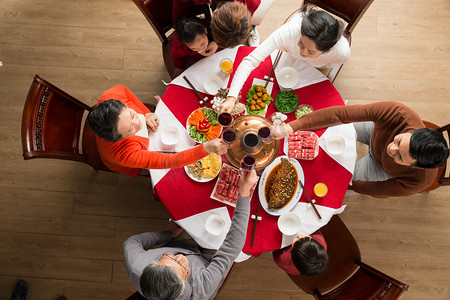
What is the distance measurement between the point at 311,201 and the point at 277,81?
83cm

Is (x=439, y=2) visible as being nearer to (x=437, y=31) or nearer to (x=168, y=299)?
(x=437, y=31)

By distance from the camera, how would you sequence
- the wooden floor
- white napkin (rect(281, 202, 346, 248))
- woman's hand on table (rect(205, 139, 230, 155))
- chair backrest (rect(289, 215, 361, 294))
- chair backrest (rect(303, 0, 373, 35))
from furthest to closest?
1. the wooden floor
2. chair backrest (rect(289, 215, 361, 294))
3. chair backrest (rect(303, 0, 373, 35))
4. white napkin (rect(281, 202, 346, 248))
5. woman's hand on table (rect(205, 139, 230, 155))

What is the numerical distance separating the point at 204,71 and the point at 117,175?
1484 millimetres

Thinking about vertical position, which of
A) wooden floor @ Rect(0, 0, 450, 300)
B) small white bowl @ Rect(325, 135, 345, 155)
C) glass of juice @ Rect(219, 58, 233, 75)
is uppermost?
glass of juice @ Rect(219, 58, 233, 75)

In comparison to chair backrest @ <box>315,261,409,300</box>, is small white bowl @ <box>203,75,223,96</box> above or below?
above

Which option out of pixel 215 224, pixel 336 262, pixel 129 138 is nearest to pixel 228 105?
pixel 129 138

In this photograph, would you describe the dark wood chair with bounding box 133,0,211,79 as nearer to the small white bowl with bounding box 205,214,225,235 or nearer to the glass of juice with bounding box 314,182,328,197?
the small white bowl with bounding box 205,214,225,235

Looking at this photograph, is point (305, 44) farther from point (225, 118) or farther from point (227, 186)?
point (227, 186)

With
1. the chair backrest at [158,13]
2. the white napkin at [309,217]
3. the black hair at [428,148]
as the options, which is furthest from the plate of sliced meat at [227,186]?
the chair backrest at [158,13]

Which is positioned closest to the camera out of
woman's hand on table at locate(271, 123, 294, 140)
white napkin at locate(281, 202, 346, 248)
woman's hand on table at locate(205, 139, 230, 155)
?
woman's hand on table at locate(205, 139, 230, 155)

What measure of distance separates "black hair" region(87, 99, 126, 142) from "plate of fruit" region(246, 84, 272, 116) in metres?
0.82

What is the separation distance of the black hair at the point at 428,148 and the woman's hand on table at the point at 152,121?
153 centimetres

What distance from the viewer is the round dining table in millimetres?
2078

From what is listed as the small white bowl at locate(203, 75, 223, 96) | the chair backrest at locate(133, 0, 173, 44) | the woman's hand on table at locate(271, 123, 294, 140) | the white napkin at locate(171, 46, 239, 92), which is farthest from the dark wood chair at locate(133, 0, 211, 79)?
the woman's hand on table at locate(271, 123, 294, 140)
